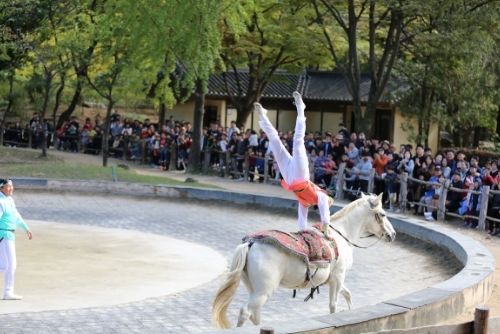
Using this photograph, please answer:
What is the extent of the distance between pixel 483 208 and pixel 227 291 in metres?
11.9

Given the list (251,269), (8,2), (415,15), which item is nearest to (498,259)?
(251,269)

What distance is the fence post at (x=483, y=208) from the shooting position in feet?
66.4

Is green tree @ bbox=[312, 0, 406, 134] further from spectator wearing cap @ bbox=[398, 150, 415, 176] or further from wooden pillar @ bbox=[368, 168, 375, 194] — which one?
wooden pillar @ bbox=[368, 168, 375, 194]

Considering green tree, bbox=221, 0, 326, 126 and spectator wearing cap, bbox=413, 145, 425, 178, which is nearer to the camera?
spectator wearing cap, bbox=413, 145, 425, 178

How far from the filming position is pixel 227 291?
9.84 meters

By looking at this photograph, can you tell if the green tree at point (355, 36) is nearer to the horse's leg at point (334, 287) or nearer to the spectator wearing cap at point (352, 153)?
the spectator wearing cap at point (352, 153)

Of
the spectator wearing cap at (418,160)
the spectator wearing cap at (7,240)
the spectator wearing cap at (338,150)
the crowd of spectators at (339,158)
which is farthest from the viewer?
the spectator wearing cap at (338,150)

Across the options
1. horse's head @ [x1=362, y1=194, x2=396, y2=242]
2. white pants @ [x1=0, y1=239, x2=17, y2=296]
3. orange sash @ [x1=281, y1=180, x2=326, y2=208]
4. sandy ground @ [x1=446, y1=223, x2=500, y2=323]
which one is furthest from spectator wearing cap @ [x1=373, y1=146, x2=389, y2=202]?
white pants @ [x1=0, y1=239, x2=17, y2=296]

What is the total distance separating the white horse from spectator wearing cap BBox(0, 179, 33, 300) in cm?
357

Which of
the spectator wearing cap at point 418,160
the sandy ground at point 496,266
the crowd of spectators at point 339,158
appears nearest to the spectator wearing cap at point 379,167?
the crowd of spectators at point 339,158

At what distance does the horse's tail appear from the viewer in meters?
9.80

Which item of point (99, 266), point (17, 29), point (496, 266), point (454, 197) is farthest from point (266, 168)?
point (99, 266)

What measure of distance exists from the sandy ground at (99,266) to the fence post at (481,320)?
5.72 meters

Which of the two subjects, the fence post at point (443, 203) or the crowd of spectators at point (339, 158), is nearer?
the fence post at point (443, 203)
